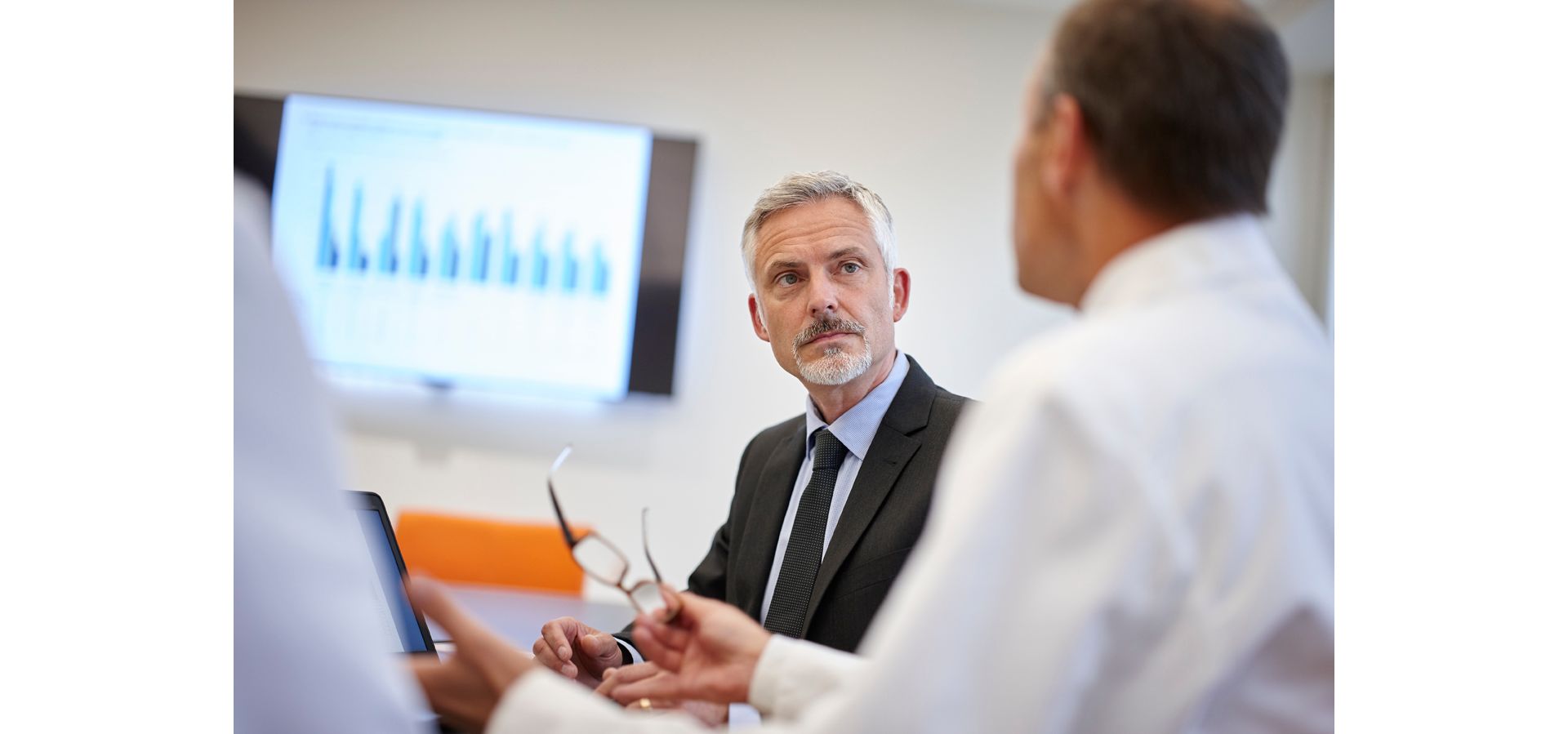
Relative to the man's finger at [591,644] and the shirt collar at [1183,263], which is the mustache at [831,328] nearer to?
the man's finger at [591,644]

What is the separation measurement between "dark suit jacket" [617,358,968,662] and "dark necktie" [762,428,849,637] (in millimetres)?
30

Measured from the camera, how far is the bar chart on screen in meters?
3.64

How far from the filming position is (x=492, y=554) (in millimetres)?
2951

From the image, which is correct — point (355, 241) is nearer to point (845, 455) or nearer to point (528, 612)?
point (528, 612)

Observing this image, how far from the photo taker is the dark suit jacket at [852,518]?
1504 millimetres

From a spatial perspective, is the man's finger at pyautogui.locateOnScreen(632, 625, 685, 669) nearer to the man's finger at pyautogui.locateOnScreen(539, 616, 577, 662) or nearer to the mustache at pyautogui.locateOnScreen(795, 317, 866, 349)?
the man's finger at pyautogui.locateOnScreen(539, 616, 577, 662)

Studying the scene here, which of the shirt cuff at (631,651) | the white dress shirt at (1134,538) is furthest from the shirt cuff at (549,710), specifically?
the shirt cuff at (631,651)

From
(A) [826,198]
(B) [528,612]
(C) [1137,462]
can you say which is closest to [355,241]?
(B) [528,612]

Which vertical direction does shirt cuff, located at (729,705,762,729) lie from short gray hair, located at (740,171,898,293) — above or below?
below

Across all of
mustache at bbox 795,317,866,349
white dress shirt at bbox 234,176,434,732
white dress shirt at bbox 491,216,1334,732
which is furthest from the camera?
mustache at bbox 795,317,866,349

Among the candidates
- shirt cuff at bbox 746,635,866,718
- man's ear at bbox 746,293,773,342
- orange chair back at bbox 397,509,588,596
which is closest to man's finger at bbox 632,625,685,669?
shirt cuff at bbox 746,635,866,718

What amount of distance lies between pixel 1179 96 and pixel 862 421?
983 mm

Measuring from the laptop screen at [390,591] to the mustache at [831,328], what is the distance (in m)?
0.73
